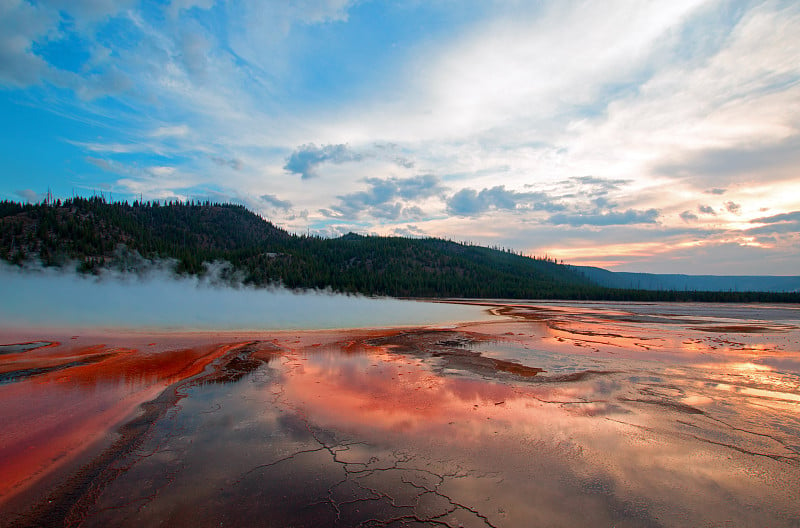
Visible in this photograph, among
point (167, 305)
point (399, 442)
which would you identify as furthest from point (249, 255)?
point (399, 442)

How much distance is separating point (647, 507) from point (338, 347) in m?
15.6

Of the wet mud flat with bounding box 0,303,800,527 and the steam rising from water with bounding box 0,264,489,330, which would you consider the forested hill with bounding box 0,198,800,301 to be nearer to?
the steam rising from water with bounding box 0,264,489,330

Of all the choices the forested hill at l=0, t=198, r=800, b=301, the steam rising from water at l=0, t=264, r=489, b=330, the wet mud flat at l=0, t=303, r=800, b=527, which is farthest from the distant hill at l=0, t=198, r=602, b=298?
the wet mud flat at l=0, t=303, r=800, b=527

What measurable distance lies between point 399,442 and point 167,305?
5396cm

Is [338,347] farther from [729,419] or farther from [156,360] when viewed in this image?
[729,419]

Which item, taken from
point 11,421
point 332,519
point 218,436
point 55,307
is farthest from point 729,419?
point 55,307

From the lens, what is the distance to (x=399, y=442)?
306 inches

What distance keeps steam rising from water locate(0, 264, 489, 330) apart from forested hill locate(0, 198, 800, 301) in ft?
16.9

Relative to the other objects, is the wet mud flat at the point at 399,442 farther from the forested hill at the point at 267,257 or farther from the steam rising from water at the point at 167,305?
the forested hill at the point at 267,257

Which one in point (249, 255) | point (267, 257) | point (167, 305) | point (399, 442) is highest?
point (249, 255)

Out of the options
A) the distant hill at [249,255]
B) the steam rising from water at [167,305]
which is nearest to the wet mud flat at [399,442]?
the steam rising from water at [167,305]

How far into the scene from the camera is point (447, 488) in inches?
235

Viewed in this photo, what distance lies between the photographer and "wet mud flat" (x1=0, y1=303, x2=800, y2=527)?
17.7 ft

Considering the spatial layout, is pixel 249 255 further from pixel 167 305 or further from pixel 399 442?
pixel 399 442
